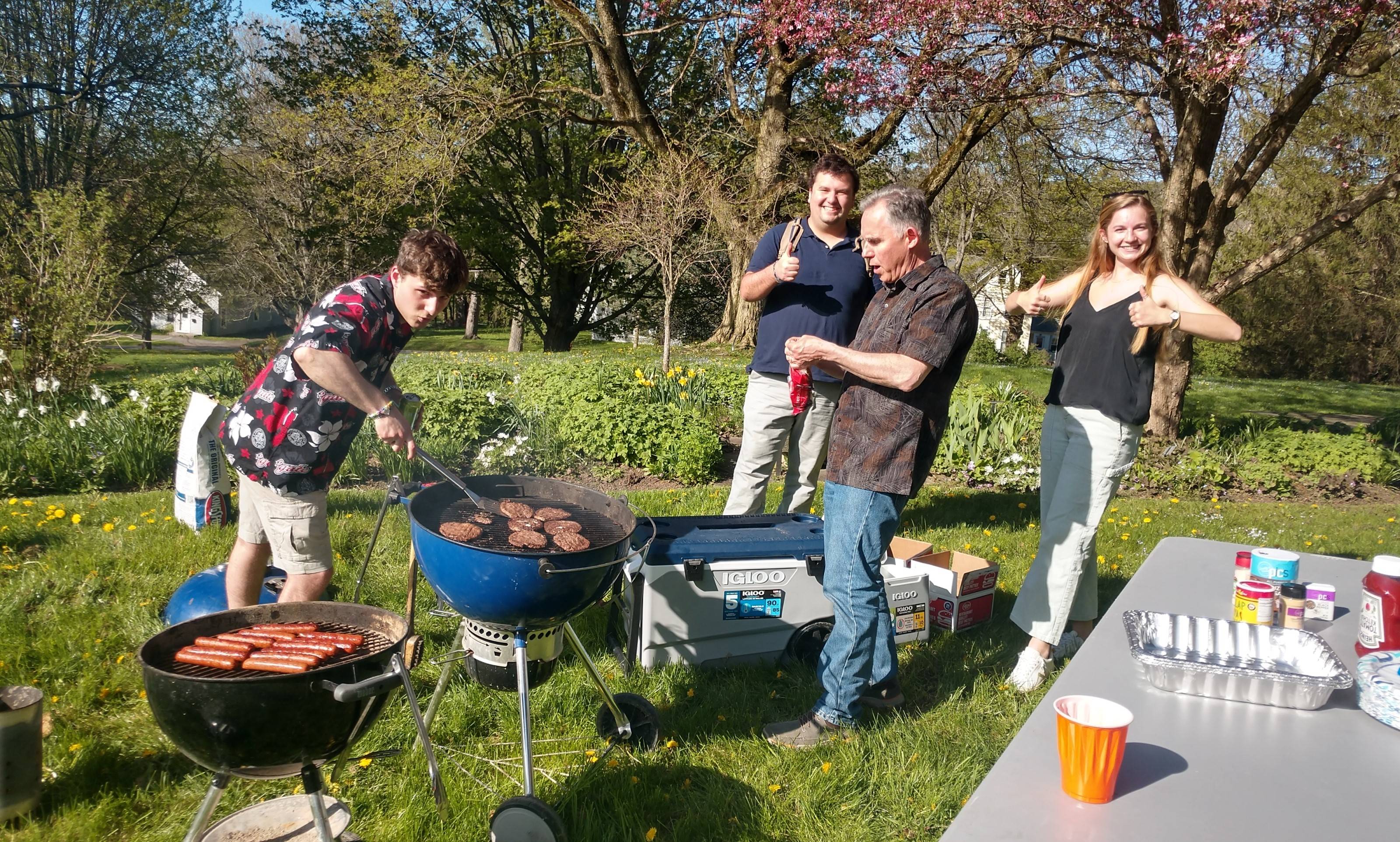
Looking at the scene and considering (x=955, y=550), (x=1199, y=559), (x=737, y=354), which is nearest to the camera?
(x=1199, y=559)

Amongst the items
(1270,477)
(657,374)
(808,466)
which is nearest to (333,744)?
(808,466)

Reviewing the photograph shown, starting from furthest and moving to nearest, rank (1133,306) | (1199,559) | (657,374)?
(657,374)
(1133,306)
(1199,559)

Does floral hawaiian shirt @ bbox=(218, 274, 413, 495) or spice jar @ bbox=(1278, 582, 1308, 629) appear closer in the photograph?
spice jar @ bbox=(1278, 582, 1308, 629)

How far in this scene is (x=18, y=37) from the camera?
17.2 m

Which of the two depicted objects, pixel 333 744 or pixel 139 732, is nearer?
pixel 333 744

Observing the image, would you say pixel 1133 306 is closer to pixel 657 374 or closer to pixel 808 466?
pixel 808 466

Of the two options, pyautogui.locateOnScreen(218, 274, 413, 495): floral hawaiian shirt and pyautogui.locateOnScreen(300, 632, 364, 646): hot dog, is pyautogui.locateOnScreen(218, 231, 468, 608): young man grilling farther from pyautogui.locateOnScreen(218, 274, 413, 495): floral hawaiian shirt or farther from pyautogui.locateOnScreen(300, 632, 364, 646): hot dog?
pyautogui.locateOnScreen(300, 632, 364, 646): hot dog

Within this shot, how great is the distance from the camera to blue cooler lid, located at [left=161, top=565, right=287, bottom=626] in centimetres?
363

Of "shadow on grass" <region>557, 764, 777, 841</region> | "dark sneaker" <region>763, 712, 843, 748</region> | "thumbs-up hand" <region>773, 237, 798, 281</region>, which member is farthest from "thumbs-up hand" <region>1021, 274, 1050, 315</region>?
"shadow on grass" <region>557, 764, 777, 841</region>

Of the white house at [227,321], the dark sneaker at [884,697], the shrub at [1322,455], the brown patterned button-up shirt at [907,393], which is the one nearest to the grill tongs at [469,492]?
the brown patterned button-up shirt at [907,393]

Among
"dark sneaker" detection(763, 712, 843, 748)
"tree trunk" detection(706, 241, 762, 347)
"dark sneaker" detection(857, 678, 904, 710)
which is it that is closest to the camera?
"dark sneaker" detection(763, 712, 843, 748)

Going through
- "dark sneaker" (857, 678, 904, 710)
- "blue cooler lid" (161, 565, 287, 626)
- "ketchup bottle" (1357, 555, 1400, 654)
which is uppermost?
"ketchup bottle" (1357, 555, 1400, 654)

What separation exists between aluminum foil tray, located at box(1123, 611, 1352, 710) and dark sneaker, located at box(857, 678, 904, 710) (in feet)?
Result: 4.70

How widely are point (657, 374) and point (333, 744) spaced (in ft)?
22.5
